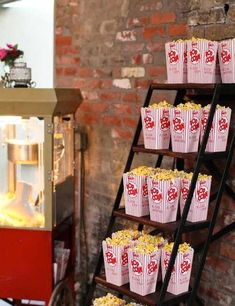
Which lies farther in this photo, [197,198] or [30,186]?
[30,186]

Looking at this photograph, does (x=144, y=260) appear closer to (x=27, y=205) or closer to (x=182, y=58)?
(x=182, y=58)

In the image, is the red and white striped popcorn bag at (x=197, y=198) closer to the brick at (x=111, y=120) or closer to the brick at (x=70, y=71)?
the brick at (x=111, y=120)

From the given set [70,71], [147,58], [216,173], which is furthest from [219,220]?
[70,71]

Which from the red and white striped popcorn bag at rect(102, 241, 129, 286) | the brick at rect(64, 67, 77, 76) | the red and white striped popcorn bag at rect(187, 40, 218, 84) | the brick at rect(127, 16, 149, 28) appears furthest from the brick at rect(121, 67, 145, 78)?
the red and white striped popcorn bag at rect(102, 241, 129, 286)

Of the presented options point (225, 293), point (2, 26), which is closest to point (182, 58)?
point (225, 293)

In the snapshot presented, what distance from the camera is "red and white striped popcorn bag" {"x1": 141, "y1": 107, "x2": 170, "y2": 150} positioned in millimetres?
2182

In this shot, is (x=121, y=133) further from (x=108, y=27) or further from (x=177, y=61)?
(x=177, y=61)

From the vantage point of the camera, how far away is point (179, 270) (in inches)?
82.2

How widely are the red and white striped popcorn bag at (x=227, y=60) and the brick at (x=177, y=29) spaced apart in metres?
0.58

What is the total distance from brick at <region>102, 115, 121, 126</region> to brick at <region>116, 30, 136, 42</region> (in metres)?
0.46

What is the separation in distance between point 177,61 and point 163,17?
70 centimetres

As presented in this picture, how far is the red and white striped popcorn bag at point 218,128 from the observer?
6.93 ft

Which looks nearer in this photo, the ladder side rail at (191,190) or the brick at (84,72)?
the ladder side rail at (191,190)

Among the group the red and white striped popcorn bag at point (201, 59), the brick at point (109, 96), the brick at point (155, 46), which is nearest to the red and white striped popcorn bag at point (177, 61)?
the red and white striped popcorn bag at point (201, 59)
